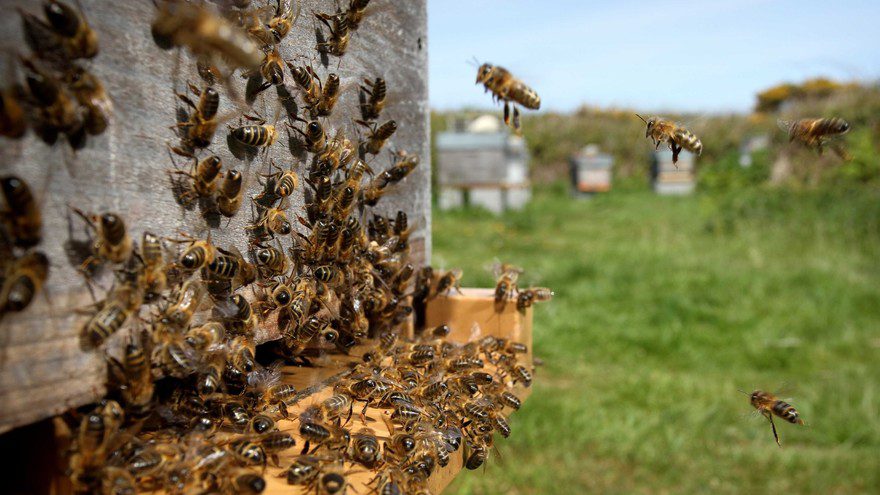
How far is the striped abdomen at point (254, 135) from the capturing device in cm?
163

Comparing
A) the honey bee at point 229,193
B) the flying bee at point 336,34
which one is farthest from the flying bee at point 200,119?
the flying bee at point 336,34

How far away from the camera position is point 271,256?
1766mm

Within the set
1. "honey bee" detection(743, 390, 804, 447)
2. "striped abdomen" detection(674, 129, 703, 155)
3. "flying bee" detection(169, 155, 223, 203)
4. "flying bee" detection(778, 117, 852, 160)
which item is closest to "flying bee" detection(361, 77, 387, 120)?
"flying bee" detection(169, 155, 223, 203)

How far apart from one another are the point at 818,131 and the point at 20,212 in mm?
2420

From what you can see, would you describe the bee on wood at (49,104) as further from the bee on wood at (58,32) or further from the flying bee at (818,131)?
the flying bee at (818,131)

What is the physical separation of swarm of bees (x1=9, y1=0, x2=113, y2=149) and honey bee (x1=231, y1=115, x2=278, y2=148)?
39 centimetres

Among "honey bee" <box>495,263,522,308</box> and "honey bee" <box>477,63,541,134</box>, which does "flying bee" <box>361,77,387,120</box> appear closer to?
"honey bee" <box>477,63,541,134</box>

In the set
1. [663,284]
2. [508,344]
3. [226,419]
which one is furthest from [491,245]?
[226,419]

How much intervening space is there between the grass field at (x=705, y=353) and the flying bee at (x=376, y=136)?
138 centimetres

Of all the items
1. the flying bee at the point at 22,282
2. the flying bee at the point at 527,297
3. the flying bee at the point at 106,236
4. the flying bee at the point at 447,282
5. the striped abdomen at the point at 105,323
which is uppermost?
the flying bee at the point at 106,236

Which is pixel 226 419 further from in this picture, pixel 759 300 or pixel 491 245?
pixel 491 245

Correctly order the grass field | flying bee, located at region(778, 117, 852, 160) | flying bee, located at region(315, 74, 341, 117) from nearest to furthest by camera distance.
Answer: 1. flying bee, located at region(315, 74, 341, 117)
2. flying bee, located at region(778, 117, 852, 160)
3. the grass field

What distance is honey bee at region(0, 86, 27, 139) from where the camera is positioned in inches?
43.8

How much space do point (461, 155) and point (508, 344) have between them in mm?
18363
